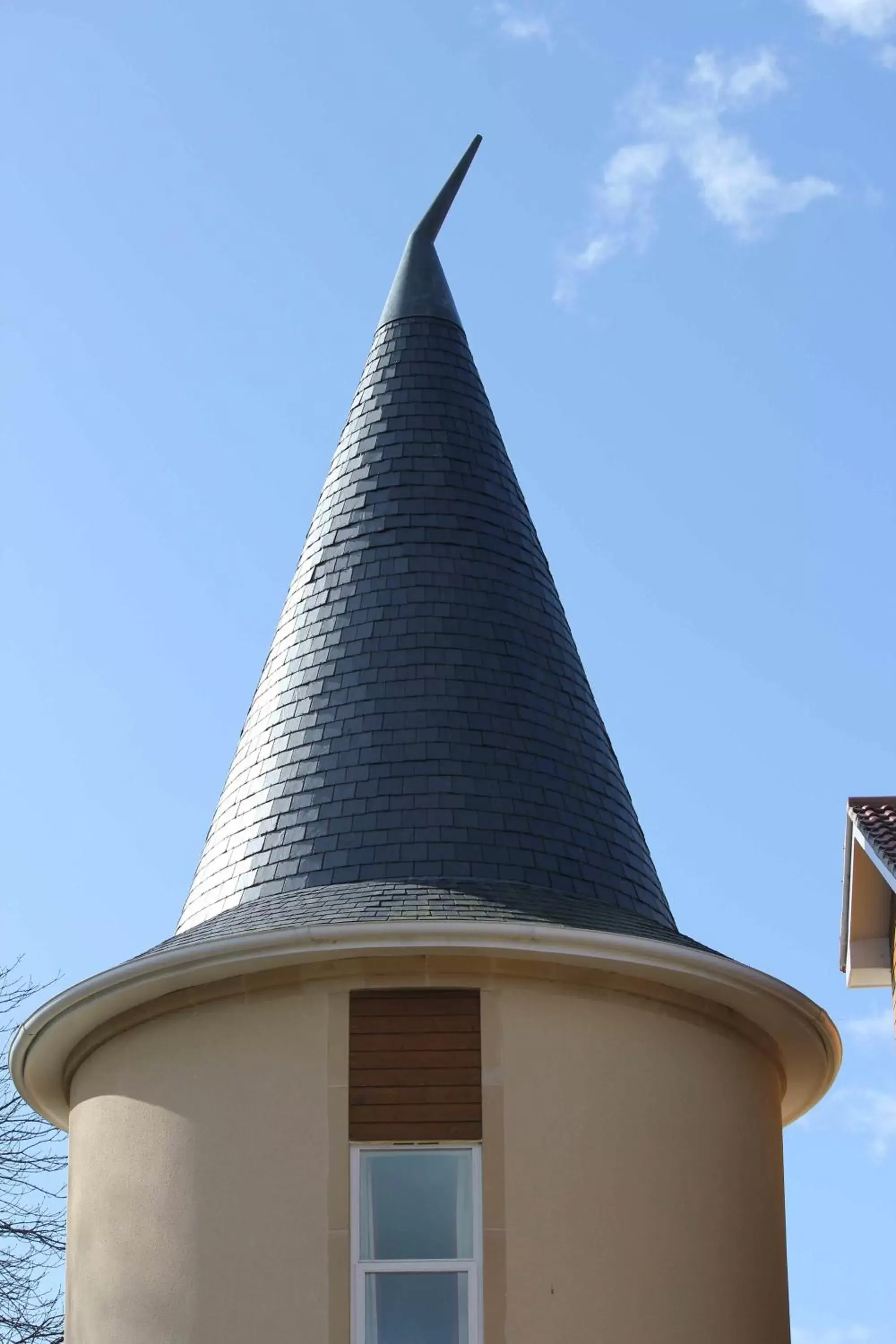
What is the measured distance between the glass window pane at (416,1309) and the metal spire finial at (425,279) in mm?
9258

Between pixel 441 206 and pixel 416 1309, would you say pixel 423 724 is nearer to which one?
pixel 416 1309

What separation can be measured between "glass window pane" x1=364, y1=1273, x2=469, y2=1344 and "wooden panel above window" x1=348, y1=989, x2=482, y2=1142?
3.03 ft

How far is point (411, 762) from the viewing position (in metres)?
16.0

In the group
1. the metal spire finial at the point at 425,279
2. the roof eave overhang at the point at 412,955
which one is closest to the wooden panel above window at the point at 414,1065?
the roof eave overhang at the point at 412,955

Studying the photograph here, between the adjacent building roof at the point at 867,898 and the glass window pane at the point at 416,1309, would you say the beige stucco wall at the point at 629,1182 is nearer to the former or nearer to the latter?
the glass window pane at the point at 416,1309

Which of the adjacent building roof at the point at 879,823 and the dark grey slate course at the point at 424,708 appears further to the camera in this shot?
the dark grey slate course at the point at 424,708

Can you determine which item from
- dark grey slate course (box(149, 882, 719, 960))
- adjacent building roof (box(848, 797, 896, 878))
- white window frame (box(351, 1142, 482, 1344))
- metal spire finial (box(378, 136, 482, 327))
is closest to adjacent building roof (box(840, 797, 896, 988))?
adjacent building roof (box(848, 797, 896, 878))

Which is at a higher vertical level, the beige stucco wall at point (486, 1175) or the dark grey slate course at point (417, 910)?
the dark grey slate course at point (417, 910)

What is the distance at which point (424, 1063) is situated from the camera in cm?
1423

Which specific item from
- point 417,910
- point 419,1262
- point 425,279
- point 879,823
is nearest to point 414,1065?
point 417,910

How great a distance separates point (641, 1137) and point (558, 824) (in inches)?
105

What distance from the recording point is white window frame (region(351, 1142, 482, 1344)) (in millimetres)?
13609

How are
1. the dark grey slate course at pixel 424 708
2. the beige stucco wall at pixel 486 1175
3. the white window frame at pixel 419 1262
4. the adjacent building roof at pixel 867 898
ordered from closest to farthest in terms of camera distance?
1. the white window frame at pixel 419 1262
2. the beige stucco wall at pixel 486 1175
3. the adjacent building roof at pixel 867 898
4. the dark grey slate course at pixel 424 708

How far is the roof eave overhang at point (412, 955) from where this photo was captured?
14.1 metres
